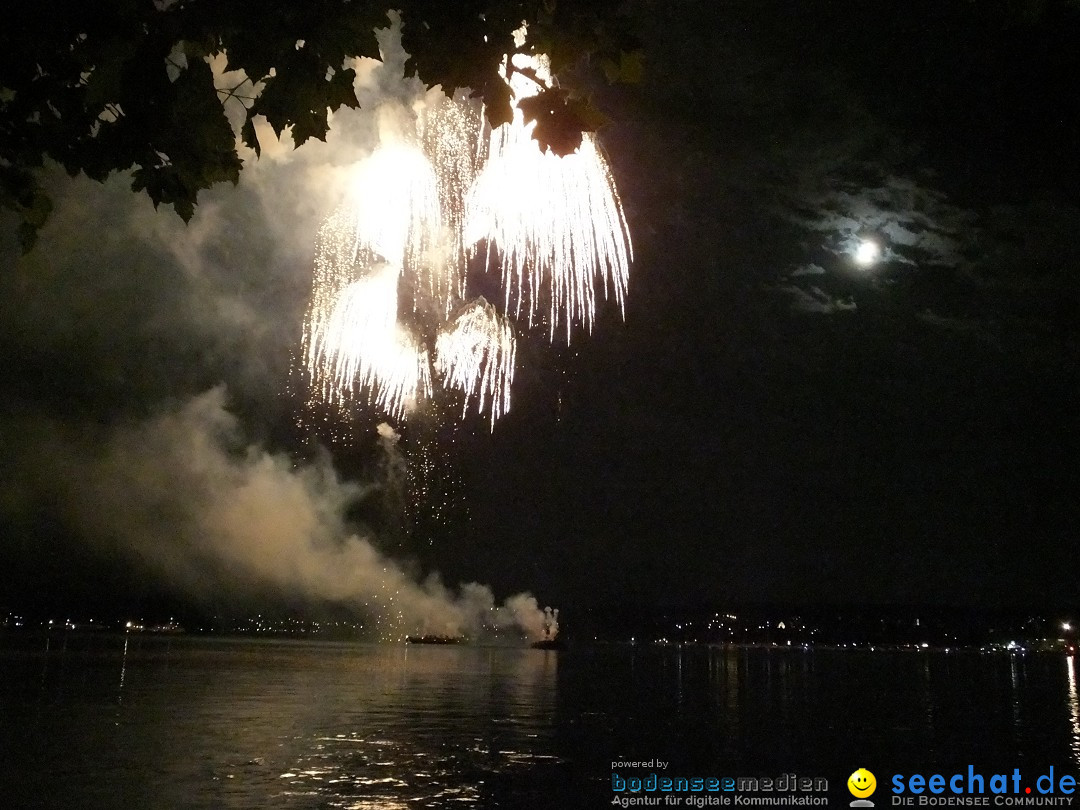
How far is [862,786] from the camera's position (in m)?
19.2

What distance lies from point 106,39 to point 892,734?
3396 cm

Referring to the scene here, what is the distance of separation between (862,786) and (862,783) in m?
0.42

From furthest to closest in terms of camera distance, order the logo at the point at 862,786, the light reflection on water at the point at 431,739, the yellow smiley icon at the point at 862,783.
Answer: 1. the yellow smiley icon at the point at 862,783
2. the logo at the point at 862,786
3. the light reflection on water at the point at 431,739

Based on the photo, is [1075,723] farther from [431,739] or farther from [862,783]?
[431,739]

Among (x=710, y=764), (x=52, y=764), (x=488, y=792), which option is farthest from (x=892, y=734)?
(x=52, y=764)

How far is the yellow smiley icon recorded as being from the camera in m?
18.4

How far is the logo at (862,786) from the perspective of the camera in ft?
56.7

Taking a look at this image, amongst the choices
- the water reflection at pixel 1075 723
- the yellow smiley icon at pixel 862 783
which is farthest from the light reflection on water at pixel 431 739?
the yellow smiley icon at pixel 862 783

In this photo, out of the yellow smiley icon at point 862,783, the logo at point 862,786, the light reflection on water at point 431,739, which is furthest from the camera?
the yellow smiley icon at point 862,783

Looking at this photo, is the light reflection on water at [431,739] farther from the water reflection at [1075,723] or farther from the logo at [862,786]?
the logo at [862,786]

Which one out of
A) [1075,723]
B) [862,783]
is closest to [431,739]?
[862,783]

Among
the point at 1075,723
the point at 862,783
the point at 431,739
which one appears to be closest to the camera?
the point at 862,783

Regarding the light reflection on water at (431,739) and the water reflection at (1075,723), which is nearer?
the light reflection on water at (431,739)

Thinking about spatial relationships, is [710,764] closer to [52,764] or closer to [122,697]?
[52,764]
